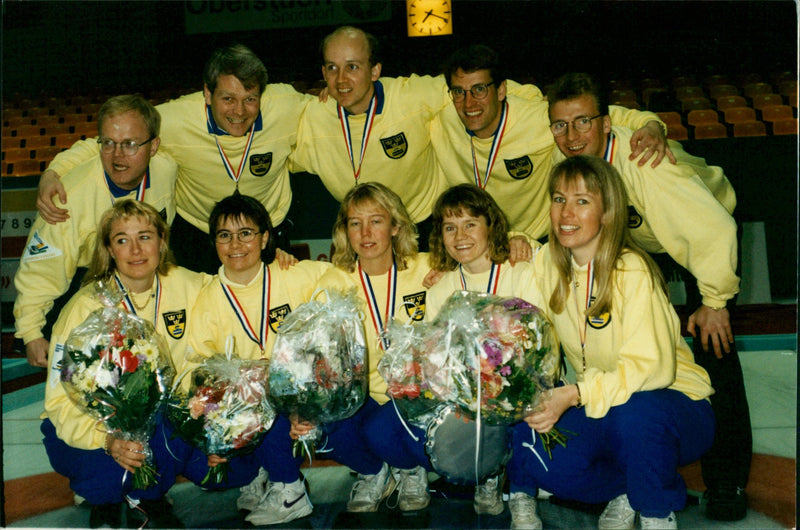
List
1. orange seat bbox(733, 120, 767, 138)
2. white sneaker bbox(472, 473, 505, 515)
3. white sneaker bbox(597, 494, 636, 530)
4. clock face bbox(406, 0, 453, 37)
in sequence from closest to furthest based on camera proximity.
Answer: white sneaker bbox(597, 494, 636, 530), white sneaker bbox(472, 473, 505, 515), clock face bbox(406, 0, 453, 37), orange seat bbox(733, 120, 767, 138)

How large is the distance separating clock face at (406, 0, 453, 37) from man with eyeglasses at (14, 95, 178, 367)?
130 inches

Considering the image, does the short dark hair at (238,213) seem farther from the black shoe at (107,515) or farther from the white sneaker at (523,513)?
the white sneaker at (523,513)

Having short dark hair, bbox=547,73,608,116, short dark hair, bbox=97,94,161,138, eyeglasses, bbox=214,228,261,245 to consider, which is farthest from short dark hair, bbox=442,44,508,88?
short dark hair, bbox=97,94,161,138

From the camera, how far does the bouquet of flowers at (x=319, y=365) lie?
233cm

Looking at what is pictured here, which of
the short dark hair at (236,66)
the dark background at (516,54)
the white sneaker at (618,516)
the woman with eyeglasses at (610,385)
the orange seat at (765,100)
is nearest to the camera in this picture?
the woman with eyeglasses at (610,385)

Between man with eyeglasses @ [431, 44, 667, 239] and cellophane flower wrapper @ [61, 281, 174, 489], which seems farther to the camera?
man with eyeglasses @ [431, 44, 667, 239]

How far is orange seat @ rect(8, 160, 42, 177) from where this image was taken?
7.64m

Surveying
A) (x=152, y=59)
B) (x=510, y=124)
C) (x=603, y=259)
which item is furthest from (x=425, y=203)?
(x=152, y=59)

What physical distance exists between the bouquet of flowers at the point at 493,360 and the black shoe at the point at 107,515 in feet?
4.87

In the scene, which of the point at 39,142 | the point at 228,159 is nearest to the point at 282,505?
the point at 228,159

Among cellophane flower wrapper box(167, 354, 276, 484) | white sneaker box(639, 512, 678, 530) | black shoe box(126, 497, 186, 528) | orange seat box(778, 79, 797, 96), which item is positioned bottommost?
black shoe box(126, 497, 186, 528)

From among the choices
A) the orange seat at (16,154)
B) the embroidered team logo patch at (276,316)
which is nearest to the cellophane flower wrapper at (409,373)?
the embroidered team logo patch at (276,316)

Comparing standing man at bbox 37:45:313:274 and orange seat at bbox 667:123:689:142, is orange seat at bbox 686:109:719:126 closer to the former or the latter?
orange seat at bbox 667:123:689:142

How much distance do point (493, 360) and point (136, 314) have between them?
1654mm
